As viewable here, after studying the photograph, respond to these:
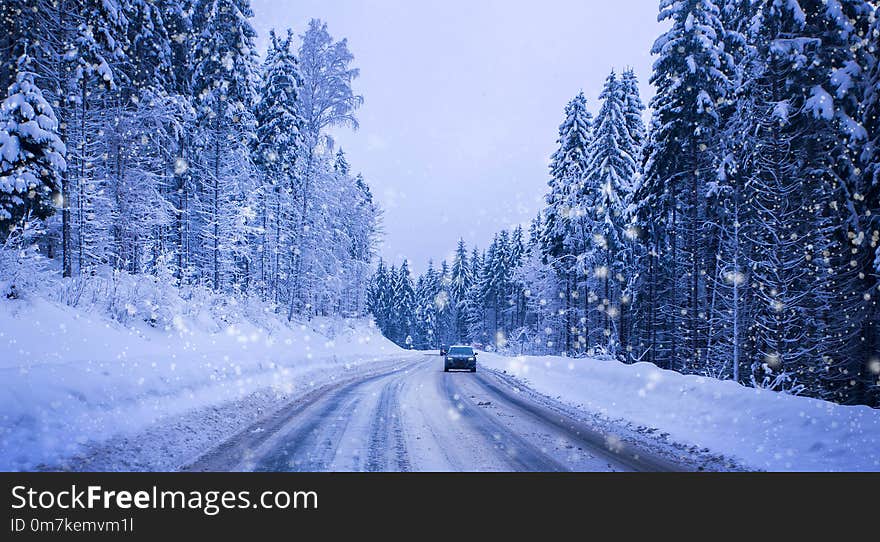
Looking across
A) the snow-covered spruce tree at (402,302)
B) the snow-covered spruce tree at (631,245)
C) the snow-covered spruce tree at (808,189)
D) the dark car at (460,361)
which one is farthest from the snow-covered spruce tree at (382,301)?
the snow-covered spruce tree at (808,189)

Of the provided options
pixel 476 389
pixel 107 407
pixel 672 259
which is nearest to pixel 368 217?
pixel 672 259

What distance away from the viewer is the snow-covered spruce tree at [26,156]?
10477 mm

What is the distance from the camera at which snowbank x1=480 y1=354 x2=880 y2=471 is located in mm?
6141

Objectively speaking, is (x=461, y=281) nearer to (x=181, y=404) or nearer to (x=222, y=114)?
(x=222, y=114)

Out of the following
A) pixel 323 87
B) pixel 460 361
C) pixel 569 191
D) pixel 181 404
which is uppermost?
pixel 323 87

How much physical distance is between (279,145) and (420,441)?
1030 inches

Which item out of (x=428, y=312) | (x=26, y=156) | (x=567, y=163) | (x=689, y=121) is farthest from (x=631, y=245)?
(x=428, y=312)

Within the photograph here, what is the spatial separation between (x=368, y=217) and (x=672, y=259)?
36011 mm

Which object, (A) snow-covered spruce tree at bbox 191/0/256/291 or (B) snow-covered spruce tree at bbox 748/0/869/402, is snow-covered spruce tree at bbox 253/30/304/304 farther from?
(B) snow-covered spruce tree at bbox 748/0/869/402

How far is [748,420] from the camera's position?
7859 millimetres

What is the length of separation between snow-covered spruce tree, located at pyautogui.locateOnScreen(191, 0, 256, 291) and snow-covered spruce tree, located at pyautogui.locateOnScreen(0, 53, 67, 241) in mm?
12352

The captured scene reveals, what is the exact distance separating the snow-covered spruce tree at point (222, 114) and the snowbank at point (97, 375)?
408 inches

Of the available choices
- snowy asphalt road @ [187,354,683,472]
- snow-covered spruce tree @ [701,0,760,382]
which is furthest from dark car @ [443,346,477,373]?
snowy asphalt road @ [187,354,683,472]

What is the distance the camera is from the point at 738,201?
17203 millimetres
